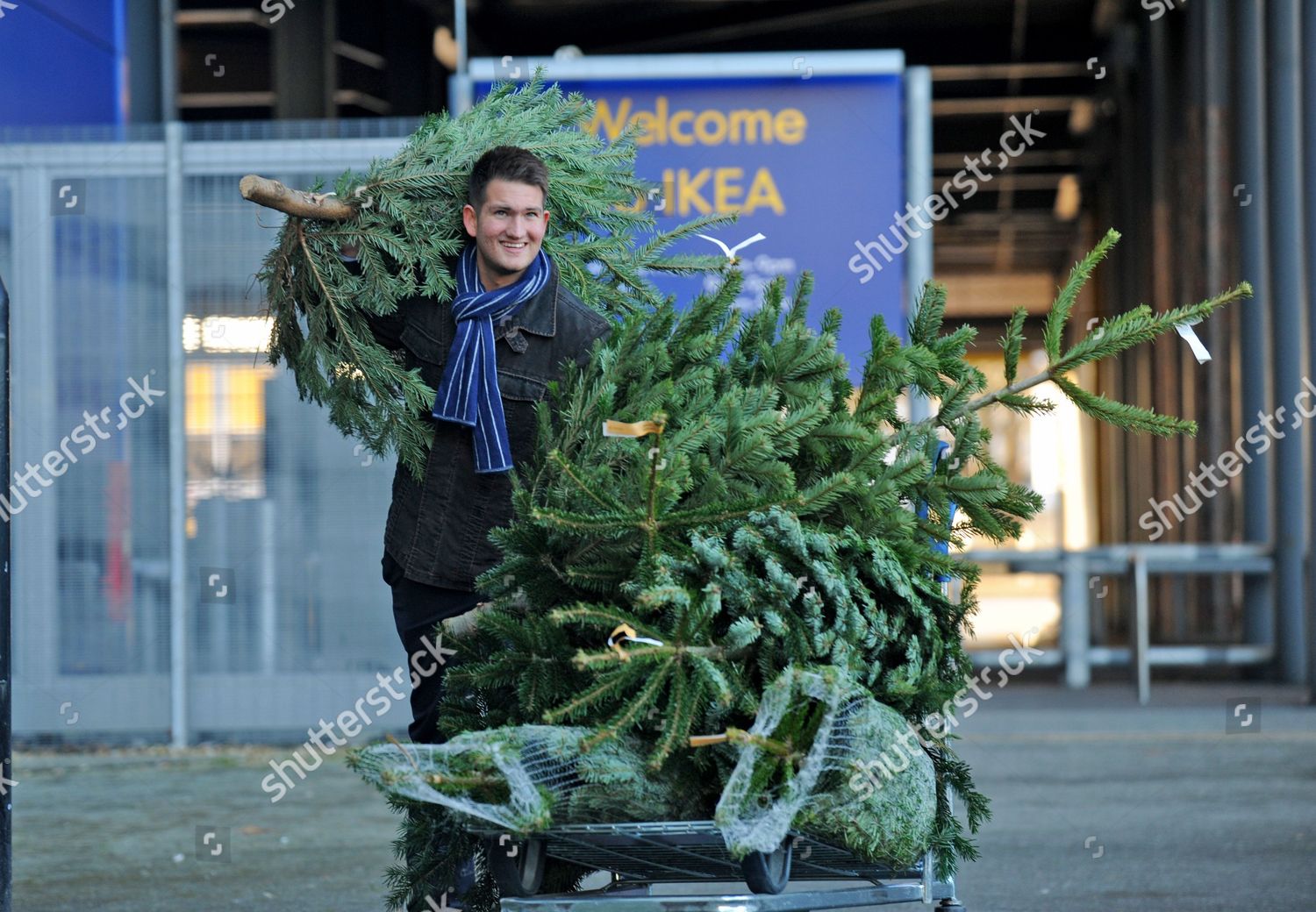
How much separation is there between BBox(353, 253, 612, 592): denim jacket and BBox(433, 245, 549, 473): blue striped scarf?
56 mm

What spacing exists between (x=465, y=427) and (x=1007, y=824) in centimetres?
352

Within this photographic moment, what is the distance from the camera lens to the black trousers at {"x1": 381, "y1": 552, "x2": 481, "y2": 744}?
4.05m

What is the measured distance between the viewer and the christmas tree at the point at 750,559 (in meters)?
2.86

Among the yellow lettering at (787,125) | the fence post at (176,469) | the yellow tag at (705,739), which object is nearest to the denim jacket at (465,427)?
the yellow tag at (705,739)

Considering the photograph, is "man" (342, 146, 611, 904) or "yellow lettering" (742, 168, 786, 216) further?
"yellow lettering" (742, 168, 786, 216)

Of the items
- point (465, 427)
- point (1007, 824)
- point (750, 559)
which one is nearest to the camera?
point (750, 559)

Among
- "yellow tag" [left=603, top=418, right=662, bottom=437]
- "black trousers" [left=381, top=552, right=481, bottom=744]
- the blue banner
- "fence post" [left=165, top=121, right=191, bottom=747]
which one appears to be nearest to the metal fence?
"fence post" [left=165, top=121, right=191, bottom=747]

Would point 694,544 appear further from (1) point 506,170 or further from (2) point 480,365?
(1) point 506,170

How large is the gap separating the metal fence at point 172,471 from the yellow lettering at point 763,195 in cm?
171

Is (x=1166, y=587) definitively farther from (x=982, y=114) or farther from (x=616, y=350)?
(x=616, y=350)

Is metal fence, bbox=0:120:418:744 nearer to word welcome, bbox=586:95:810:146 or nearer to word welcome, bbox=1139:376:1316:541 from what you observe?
word welcome, bbox=586:95:810:146

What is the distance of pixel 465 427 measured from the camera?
394cm

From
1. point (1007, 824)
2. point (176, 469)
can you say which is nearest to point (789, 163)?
point (176, 469)

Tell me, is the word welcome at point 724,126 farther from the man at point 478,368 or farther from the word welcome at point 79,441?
the man at point 478,368
